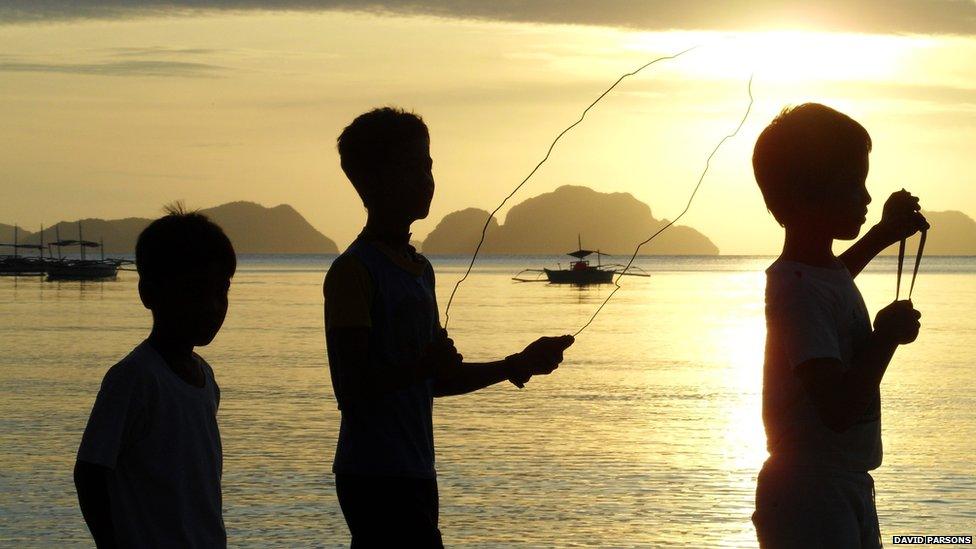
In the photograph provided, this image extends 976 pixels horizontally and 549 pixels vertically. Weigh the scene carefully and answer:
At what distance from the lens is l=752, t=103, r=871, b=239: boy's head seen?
343 cm

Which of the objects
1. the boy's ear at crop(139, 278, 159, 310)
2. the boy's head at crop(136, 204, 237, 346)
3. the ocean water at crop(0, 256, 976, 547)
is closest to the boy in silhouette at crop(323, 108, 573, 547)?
the boy's head at crop(136, 204, 237, 346)

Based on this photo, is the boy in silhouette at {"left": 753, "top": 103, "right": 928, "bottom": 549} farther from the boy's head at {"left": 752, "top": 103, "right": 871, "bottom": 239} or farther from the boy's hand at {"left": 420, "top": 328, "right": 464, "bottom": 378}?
the boy's hand at {"left": 420, "top": 328, "right": 464, "bottom": 378}

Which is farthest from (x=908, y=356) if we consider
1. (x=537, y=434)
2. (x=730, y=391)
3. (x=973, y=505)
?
(x=973, y=505)

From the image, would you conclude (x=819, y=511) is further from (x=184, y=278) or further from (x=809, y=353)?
(x=184, y=278)

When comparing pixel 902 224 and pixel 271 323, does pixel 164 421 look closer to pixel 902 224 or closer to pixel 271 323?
pixel 902 224

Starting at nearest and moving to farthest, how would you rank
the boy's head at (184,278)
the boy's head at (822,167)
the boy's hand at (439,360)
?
→ the boy's head at (822,167) < the boy's head at (184,278) < the boy's hand at (439,360)

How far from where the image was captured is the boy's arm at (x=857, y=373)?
3168mm

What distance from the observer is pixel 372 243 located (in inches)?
155

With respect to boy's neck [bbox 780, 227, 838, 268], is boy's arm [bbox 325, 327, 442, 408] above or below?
below

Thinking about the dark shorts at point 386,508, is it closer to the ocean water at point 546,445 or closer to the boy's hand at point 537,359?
the boy's hand at point 537,359

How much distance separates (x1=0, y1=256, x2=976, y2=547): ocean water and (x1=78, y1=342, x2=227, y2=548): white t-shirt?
269 inches

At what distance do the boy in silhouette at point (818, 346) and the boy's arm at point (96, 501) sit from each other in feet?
5.71

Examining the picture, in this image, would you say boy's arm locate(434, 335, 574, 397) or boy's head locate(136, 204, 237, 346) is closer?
boy's head locate(136, 204, 237, 346)

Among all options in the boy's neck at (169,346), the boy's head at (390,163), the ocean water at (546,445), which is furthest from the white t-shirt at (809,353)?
the ocean water at (546,445)
